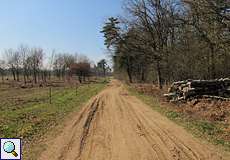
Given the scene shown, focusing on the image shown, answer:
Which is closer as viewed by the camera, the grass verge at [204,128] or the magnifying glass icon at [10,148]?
the magnifying glass icon at [10,148]

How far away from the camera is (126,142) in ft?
41.5

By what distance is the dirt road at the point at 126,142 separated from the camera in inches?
426

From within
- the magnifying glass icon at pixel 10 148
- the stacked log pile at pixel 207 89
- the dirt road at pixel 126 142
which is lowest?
the dirt road at pixel 126 142

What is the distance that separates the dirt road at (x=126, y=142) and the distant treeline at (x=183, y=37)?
9.10m

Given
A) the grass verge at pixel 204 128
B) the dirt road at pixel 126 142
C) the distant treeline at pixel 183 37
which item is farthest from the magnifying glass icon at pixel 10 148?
the distant treeline at pixel 183 37

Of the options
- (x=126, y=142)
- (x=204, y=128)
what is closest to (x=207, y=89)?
(x=204, y=128)

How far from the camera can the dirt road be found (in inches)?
426

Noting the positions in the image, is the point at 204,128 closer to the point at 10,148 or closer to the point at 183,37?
the point at 10,148

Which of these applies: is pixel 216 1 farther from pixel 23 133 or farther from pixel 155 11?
pixel 155 11

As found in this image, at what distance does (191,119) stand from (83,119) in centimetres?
555

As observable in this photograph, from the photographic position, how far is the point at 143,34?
46.0 metres

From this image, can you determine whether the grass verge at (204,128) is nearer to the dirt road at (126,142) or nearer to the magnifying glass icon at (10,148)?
the dirt road at (126,142)

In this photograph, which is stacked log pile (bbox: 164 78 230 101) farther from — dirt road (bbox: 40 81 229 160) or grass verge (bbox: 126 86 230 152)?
dirt road (bbox: 40 81 229 160)

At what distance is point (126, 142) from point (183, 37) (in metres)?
28.3
